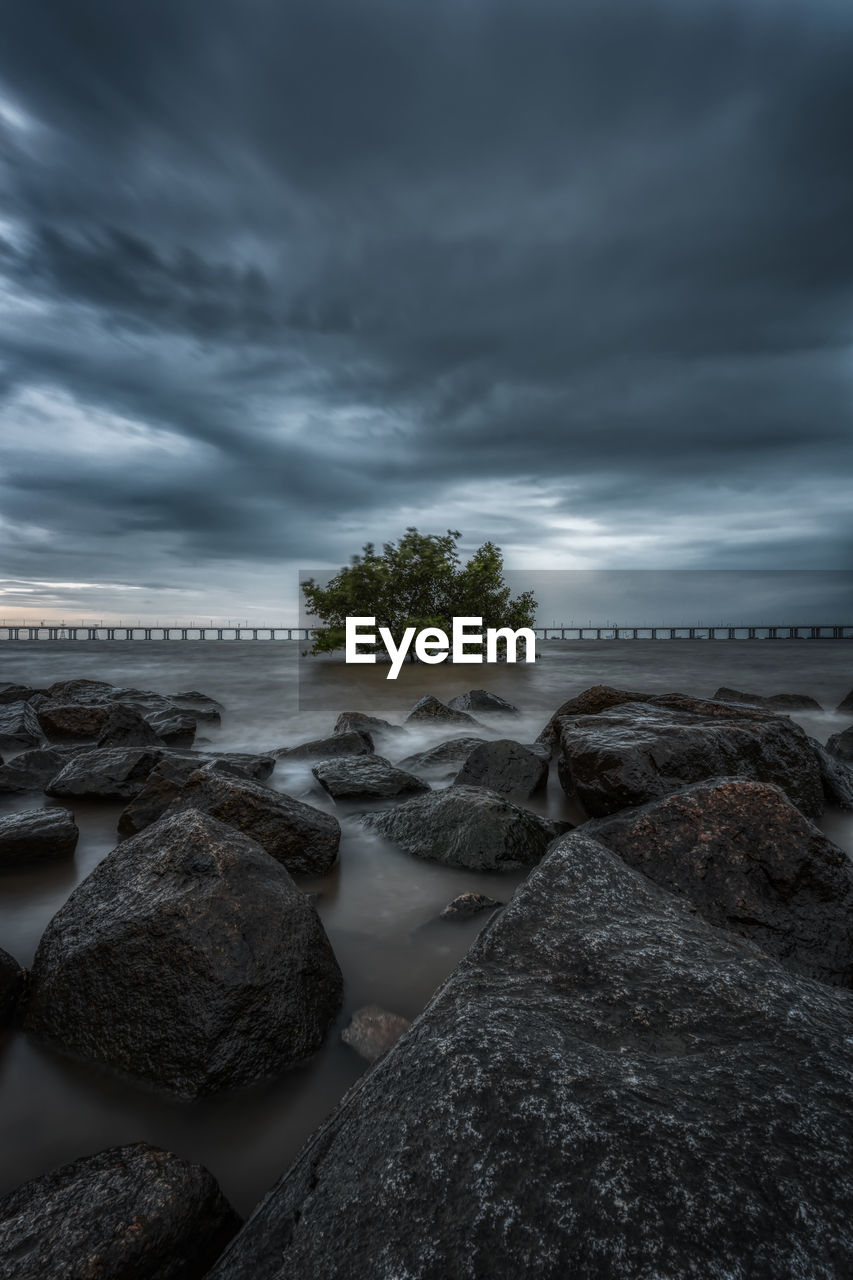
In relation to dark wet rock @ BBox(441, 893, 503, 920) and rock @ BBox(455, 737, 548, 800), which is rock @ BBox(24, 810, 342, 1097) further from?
rock @ BBox(455, 737, 548, 800)

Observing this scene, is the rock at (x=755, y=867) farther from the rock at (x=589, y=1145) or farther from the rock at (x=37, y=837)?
the rock at (x=37, y=837)

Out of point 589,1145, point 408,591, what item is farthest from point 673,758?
point 408,591

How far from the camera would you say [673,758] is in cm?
478

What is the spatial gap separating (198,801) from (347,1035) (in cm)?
207

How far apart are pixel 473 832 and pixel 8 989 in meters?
2.88

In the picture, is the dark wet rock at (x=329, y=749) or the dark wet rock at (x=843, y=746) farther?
the dark wet rock at (x=329, y=749)

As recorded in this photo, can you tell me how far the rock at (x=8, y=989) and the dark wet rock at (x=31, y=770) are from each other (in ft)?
13.7

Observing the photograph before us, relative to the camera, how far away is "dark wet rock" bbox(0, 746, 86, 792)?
6.35m

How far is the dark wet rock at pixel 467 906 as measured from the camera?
12.6 ft

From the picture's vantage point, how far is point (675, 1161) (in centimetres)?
131

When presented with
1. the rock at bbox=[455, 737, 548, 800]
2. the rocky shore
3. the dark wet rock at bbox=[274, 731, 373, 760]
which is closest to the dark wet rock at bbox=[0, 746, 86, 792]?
the rocky shore

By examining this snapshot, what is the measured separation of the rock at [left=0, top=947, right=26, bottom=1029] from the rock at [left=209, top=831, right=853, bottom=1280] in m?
1.78

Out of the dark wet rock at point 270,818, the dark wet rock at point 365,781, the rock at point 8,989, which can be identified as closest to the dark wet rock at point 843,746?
the dark wet rock at point 365,781

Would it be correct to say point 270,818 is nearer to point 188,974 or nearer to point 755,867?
point 188,974
